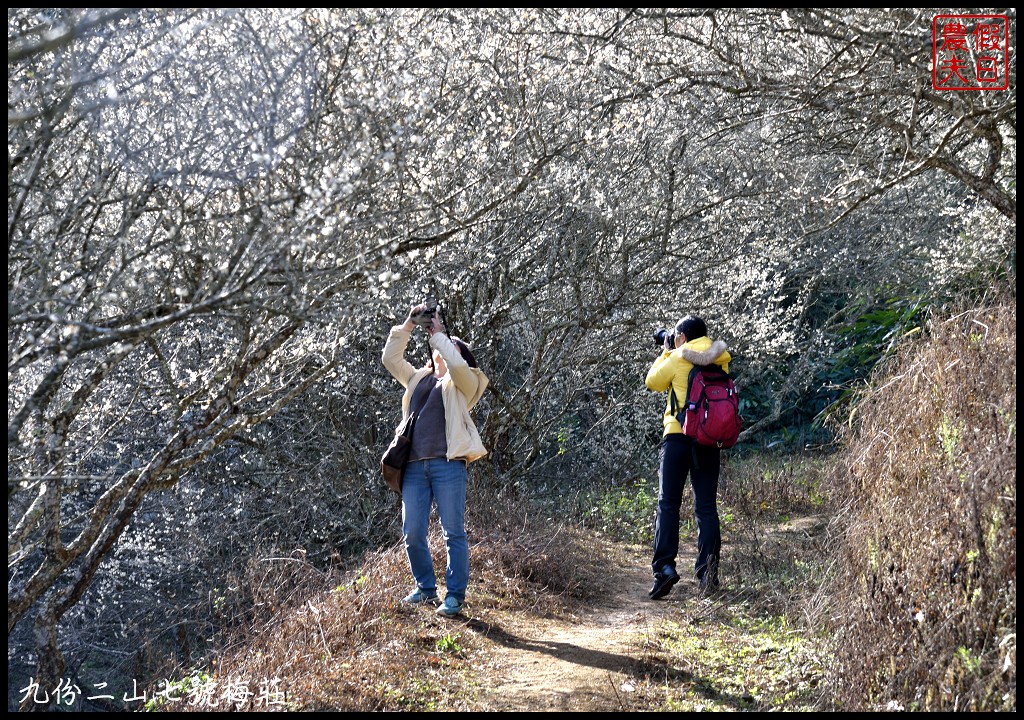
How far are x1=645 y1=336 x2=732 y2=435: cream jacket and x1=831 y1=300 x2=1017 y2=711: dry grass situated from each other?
4.91 ft

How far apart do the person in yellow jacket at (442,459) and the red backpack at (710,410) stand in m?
1.43

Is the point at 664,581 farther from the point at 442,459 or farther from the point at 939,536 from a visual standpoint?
the point at 939,536

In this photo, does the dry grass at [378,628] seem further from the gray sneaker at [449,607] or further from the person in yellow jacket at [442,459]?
the person in yellow jacket at [442,459]

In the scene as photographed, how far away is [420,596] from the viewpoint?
571cm

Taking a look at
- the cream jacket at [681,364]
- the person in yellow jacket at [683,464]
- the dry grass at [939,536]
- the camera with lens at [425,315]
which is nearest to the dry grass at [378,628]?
the person in yellow jacket at [683,464]

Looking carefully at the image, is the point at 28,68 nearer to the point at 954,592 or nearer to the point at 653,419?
the point at 954,592

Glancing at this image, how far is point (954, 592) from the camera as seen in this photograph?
12.7 feet

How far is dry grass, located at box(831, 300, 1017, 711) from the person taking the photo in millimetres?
3723

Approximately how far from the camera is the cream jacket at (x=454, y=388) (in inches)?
219

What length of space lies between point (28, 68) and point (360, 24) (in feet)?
5.77

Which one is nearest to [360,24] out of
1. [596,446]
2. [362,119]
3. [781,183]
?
[362,119]

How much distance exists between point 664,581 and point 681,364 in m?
1.46

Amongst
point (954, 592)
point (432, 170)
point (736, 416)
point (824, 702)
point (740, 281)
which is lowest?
point (824, 702)

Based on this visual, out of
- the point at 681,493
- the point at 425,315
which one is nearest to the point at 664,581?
the point at 681,493
